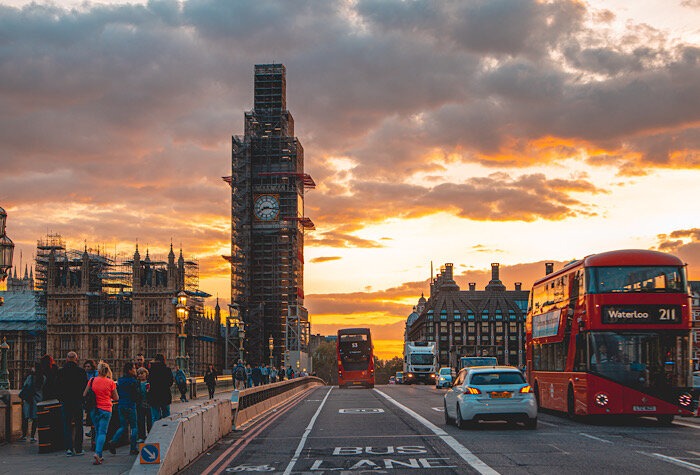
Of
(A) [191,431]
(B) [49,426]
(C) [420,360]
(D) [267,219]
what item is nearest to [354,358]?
(C) [420,360]

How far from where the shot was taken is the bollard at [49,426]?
720 inches

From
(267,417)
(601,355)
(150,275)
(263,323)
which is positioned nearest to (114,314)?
(150,275)

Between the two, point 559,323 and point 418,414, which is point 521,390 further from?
point 418,414

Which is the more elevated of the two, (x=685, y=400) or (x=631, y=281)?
(x=631, y=281)

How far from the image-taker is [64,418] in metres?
17.8

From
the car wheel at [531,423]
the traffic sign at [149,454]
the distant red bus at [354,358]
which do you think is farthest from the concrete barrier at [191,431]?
the distant red bus at [354,358]

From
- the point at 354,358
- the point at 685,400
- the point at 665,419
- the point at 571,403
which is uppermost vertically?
the point at 685,400

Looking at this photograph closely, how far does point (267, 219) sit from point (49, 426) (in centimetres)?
15360

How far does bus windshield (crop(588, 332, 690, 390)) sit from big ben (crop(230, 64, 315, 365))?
136 meters

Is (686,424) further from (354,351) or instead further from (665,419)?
(354,351)

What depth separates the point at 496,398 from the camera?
22.8 m

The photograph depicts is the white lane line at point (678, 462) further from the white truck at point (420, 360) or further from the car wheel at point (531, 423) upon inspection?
the white truck at point (420, 360)

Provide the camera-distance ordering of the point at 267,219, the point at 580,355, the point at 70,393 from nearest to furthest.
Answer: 1. the point at 70,393
2. the point at 580,355
3. the point at 267,219

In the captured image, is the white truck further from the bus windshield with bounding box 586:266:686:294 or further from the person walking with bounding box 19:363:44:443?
the person walking with bounding box 19:363:44:443
